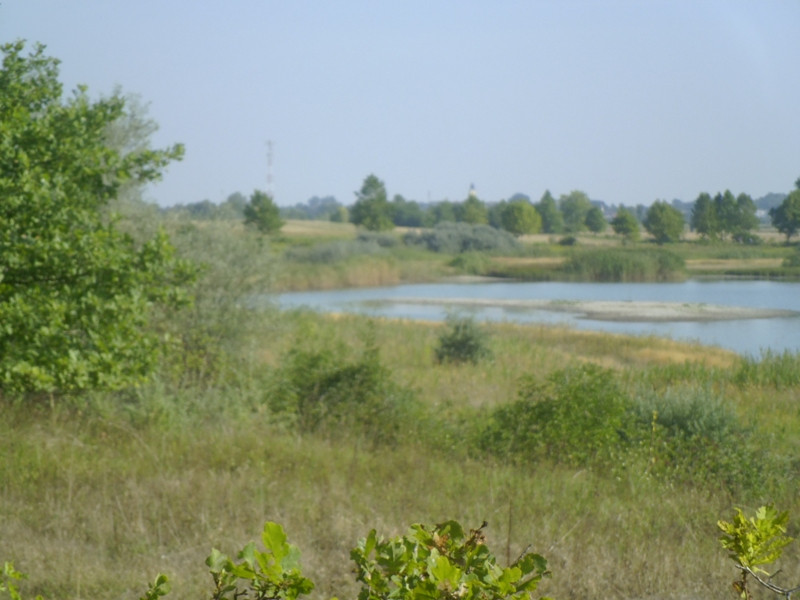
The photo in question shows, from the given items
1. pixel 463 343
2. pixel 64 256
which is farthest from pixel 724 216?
pixel 64 256

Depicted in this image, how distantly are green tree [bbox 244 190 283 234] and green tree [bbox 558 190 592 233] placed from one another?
5723mm

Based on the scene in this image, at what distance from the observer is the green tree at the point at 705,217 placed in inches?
426

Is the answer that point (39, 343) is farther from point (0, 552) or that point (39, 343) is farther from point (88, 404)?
point (88, 404)

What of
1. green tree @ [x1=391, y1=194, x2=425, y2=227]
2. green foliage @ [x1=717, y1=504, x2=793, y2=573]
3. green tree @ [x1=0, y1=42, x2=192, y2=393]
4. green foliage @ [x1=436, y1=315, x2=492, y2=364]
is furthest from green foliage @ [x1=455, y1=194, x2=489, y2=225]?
green foliage @ [x1=717, y1=504, x2=793, y2=573]

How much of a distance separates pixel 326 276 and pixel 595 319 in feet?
29.8

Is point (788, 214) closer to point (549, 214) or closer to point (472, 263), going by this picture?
point (549, 214)

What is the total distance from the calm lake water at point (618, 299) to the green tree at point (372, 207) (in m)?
3.80

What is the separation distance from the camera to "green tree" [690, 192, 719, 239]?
1081cm

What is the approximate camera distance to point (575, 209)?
15.4 m

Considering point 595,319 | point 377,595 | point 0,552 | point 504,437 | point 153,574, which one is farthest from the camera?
point 595,319

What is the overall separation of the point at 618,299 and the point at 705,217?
15.7 ft

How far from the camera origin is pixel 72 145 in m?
8.15

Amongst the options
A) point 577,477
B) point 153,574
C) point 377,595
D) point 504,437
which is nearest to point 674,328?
point 504,437

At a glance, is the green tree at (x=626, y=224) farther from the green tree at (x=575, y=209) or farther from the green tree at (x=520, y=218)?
the green tree at (x=520, y=218)
